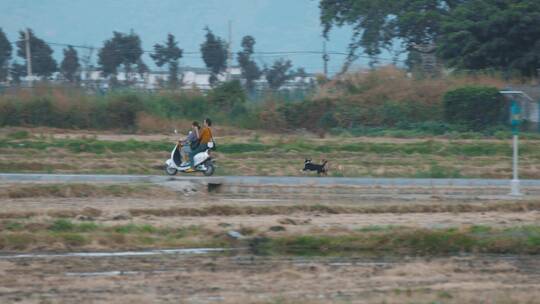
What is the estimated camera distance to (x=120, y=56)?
6856 centimetres

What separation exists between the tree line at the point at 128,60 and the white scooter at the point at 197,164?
40.0 meters

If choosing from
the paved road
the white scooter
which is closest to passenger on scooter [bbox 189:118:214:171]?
the white scooter

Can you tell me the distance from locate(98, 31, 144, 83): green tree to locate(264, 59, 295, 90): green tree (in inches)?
389

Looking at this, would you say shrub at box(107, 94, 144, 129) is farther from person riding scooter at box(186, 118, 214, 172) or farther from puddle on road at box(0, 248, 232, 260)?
puddle on road at box(0, 248, 232, 260)

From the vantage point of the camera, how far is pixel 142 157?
104ft

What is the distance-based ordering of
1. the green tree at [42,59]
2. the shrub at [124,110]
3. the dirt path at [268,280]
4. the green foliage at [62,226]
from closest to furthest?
1. the dirt path at [268,280]
2. the green foliage at [62,226]
3. the shrub at [124,110]
4. the green tree at [42,59]

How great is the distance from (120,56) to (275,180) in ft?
151

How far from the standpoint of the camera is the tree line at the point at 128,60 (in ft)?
224

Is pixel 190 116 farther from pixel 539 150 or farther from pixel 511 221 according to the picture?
pixel 511 221

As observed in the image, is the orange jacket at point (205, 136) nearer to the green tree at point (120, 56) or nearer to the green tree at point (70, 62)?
the green tree at point (120, 56)

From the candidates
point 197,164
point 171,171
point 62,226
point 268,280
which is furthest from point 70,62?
point 268,280

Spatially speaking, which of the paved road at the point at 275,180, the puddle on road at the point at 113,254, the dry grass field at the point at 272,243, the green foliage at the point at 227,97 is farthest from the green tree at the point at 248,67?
the puddle on road at the point at 113,254

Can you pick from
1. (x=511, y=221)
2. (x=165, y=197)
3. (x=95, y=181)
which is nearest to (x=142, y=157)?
(x=95, y=181)

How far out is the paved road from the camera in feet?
77.9
